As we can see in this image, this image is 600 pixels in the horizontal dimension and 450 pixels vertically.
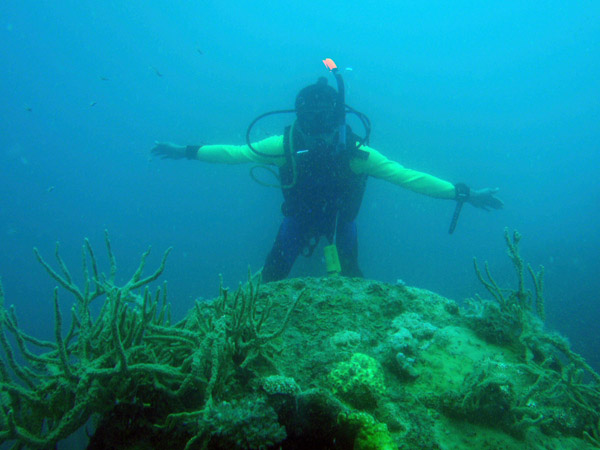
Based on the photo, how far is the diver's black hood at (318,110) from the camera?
5.78m

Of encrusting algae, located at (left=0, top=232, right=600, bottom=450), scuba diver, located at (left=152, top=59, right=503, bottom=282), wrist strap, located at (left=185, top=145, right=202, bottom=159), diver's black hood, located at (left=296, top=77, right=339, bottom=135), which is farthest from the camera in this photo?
wrist strap, located at (left=185, top=145, right=202, bottom=159)

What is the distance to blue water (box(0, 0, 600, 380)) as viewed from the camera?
38.1 meters

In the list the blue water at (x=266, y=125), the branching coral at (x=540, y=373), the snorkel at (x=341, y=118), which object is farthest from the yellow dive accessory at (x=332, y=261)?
the blue water at (x=266, y=125)

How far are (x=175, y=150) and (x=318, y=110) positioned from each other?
2.90m

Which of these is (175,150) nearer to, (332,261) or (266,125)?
(332,261)

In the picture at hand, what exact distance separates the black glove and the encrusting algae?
4.30 meters

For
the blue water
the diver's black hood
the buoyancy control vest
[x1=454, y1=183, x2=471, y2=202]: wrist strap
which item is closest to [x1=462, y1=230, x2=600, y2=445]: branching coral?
[x1=454, y1=183, x2=471, y2=202]: wrist strap

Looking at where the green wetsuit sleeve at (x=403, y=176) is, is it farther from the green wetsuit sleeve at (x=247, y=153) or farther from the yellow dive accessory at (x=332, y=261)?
the yellow dive accessory at (x=332, y=261)

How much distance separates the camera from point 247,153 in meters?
6.12

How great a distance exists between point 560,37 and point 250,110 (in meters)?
81.1

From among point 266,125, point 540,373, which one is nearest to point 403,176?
point 540,373

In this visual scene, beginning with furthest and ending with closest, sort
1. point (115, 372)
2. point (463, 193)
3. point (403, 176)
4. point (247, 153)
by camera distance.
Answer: point (247, 153) → point (403, 176) → point (463, 193) → point (115, 372)

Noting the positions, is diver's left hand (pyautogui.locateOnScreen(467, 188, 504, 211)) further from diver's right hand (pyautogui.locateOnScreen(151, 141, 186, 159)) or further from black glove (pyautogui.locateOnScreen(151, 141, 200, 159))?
diver's right hand (pyautogui.locateOnScreen(151, 141, 186, 159))

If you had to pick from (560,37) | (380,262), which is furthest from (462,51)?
(380,262)
